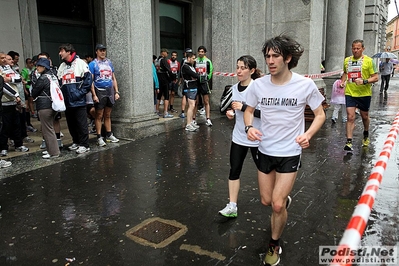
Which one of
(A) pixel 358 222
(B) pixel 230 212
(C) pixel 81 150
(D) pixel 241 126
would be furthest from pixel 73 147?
(A) pixel 358 222

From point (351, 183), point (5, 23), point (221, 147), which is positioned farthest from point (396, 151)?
point (5, 23)

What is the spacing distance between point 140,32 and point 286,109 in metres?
5.65

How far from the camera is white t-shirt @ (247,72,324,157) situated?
3021 mm

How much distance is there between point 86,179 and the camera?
5441 millimetres

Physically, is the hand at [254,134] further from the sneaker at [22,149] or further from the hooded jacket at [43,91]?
the sneaker at [22,149]

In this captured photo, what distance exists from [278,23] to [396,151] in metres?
7.05

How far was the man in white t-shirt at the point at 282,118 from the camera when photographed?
299 cm

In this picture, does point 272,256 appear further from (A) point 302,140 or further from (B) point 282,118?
(B) point 282,118

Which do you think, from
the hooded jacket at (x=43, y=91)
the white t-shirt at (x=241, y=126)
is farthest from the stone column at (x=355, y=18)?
the white t-shirt at (x=241, y=126)

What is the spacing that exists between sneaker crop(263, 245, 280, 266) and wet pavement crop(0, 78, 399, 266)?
0.09 m

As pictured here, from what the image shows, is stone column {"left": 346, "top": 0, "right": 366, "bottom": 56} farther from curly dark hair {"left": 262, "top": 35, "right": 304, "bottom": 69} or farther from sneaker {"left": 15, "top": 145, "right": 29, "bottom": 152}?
curly dark hair {"left": 262, "top": 35, "right": 304, "bottom": 69}

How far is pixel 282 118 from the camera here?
306 centimetres

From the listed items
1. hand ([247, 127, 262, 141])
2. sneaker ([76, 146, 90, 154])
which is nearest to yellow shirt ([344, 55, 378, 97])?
hand ([247, 127, 262, 141])

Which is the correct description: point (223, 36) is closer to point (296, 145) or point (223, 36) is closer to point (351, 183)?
point (351, 183)
